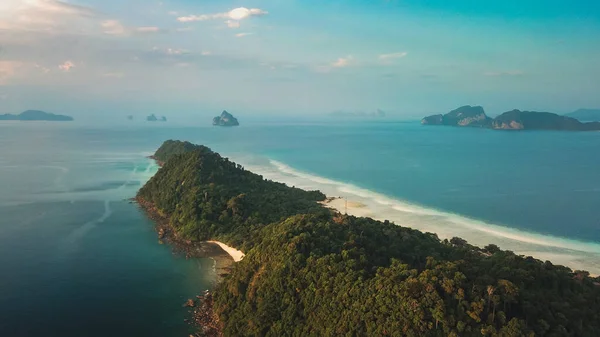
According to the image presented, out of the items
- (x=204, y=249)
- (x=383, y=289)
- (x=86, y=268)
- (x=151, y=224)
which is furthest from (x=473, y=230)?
(x=86, y=268)

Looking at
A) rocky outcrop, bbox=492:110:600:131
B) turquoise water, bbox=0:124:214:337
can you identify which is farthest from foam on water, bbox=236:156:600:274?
rocky outcrop, bbox=492:110:600:131

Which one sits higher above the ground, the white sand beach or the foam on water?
the foam on water

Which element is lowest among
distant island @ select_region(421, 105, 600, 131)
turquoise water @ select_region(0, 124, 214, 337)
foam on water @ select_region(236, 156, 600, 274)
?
turquoise water @ select_region(0, 124, 214, 337)

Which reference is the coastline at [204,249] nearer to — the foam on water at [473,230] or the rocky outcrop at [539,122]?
the foam on water at [473,230]

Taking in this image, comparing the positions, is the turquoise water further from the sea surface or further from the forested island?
the forested island

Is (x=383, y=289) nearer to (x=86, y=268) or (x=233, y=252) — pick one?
A: (x=233, y=252)

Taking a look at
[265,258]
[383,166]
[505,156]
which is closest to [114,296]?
[265,258]

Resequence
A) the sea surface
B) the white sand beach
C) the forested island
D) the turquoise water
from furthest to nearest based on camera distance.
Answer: the white sand beach
the sea surface
the turquoise water
the forested island

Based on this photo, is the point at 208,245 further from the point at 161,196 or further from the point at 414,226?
the point at 414,226
